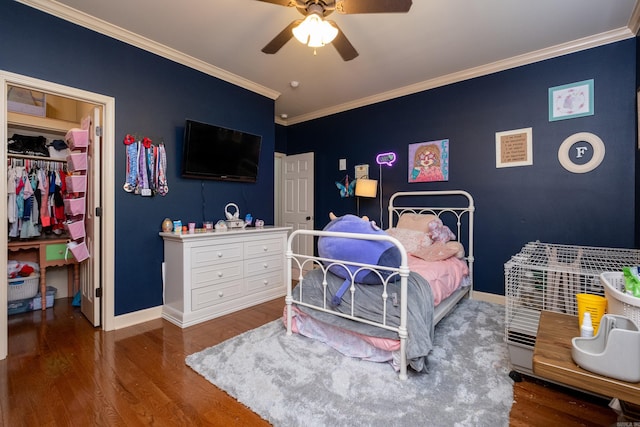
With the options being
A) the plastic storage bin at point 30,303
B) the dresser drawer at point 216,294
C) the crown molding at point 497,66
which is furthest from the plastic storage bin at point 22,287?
the crown molding at point 497,66

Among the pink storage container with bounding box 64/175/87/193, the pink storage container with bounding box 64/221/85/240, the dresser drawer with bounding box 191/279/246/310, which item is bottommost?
the dresser drawer with bounding box 191/279/246/310

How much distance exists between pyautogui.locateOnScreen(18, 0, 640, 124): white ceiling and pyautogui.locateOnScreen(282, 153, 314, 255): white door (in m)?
1.56

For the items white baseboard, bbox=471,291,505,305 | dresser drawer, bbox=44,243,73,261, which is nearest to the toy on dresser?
dresser drawer, bbox=44,243,73,261

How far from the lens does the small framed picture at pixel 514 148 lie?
3092 millimetres

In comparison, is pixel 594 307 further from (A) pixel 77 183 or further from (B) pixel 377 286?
(A) pixel 77 183

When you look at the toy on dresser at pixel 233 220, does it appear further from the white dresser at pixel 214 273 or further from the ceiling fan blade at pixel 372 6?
the ceiling fan blade at pixel 372 6

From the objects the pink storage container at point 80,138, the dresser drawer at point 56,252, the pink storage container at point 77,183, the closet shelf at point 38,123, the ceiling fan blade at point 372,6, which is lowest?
the dresser drawer at point 56,252

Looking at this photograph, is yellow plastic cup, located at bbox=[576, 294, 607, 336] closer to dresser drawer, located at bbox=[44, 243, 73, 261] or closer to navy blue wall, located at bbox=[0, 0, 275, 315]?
navy blue wall, located at bbox=[0, 0, 275, 315]

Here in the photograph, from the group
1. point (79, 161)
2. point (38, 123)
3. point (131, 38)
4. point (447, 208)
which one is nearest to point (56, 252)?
point (79, 161)

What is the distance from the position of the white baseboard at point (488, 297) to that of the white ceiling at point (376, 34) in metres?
2.56

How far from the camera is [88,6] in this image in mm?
2355

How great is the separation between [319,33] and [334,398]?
7.55ft

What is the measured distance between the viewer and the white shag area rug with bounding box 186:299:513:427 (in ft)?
5.10

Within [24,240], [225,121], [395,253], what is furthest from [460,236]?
[24,240]
